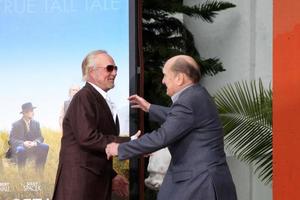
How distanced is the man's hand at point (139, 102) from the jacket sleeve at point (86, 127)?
16.3 inches

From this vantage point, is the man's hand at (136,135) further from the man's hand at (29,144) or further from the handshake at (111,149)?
the man's hand at (29,144)

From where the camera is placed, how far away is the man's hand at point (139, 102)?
190 inches

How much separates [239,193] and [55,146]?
2.70 meters

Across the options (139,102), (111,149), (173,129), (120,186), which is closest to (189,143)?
(173,129)

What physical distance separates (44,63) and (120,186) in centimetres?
106

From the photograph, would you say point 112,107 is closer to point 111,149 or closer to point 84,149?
point 84,149

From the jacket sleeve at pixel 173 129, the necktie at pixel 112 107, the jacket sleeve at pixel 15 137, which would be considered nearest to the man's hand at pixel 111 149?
the jacket sleeve at pixel 173 129

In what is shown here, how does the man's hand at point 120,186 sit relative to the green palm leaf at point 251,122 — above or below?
below

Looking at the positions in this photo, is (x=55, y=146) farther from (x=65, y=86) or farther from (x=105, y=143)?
(x=105, y=143)

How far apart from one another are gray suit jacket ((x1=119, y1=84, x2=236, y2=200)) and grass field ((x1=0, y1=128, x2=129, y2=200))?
→ 116 centimetres

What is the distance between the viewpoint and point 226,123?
5.56 m

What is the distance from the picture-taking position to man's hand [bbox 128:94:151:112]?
15.9 ft

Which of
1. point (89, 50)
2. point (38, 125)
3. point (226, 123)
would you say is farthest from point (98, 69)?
point (226, 123)

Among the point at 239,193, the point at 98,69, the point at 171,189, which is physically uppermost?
the point at 98,69
